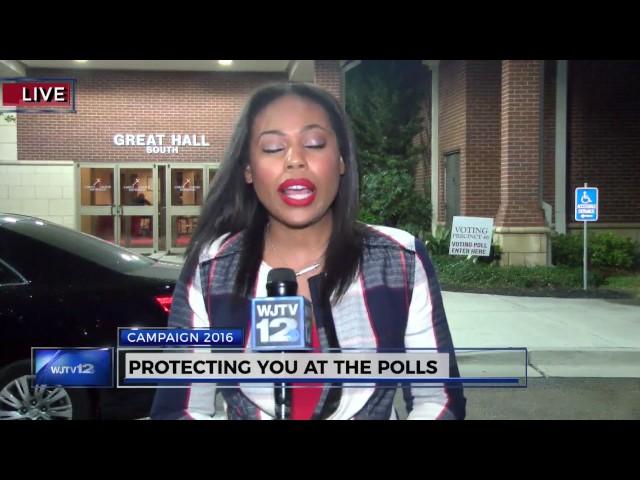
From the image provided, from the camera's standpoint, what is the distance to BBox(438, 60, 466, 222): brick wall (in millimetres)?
3262

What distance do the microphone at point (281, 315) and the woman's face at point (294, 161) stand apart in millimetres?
407

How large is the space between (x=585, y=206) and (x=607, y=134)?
58cm

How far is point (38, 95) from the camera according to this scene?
290cm

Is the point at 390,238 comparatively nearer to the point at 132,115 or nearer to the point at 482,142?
the point at 132,115

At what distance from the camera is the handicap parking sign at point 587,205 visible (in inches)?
134

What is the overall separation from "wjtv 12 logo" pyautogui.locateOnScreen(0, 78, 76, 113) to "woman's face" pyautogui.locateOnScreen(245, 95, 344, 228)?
2.96 feet

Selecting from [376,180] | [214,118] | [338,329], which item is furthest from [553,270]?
[214,118]

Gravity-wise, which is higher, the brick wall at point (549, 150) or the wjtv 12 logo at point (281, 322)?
the brick wall at point (549, 150)

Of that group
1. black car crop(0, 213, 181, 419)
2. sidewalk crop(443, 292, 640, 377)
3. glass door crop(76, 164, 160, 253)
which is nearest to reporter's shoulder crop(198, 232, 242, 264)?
black car crop(0, 213, 181, 419)

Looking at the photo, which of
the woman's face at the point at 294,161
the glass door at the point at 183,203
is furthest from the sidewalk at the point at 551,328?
the glass door at the point at 183,203

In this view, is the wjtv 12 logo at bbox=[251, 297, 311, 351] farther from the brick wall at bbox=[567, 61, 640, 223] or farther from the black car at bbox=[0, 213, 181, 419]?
the brick wall at bbox=[567, 61, 640, 223]

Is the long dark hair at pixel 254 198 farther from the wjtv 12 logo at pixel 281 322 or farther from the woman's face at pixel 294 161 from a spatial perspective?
the wjtv 12 logo at pixel 281 322

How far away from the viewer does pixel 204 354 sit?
103 inches

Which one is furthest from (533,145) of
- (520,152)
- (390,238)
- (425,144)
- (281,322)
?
(281,322)
